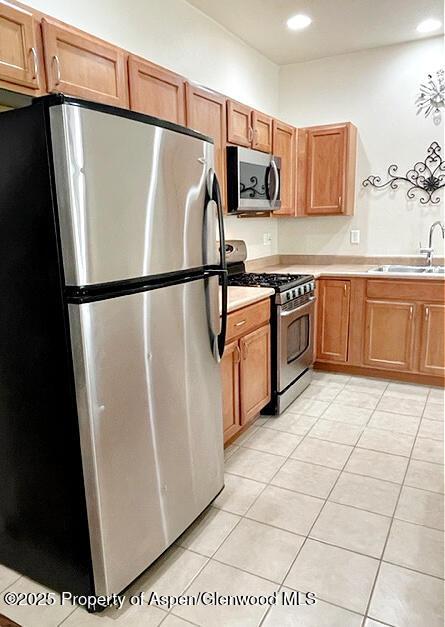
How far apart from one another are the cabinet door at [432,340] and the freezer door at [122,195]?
237cm

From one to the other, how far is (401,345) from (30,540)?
2.95m

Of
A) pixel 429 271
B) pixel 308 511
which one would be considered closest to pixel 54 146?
pixel 308 511

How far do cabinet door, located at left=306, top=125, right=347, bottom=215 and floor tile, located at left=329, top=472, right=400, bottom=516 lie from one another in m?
2.39

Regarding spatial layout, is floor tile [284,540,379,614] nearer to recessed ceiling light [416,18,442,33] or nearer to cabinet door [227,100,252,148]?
cabinet door [227,100,252,148]

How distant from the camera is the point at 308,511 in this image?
6.98 ft

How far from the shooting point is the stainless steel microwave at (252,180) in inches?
118

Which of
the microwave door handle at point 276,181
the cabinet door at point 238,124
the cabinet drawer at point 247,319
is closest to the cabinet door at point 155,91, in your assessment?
the cabinet door at point 238,124

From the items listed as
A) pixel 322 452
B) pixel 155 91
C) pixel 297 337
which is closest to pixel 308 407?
pixel 297 337

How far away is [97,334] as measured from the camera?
1.38 metres

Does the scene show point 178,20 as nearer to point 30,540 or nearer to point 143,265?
point 143,265

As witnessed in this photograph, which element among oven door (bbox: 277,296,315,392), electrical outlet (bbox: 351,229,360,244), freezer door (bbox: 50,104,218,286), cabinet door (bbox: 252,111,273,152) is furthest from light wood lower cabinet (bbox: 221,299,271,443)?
electrical outlet (bbox: 351,229,360,244)

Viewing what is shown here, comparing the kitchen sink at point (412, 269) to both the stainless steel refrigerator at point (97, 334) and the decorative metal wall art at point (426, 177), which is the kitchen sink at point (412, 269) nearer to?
the decorative metal wall art at point (426, 177)

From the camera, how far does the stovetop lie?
3080mm

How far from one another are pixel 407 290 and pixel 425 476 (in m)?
1.57
